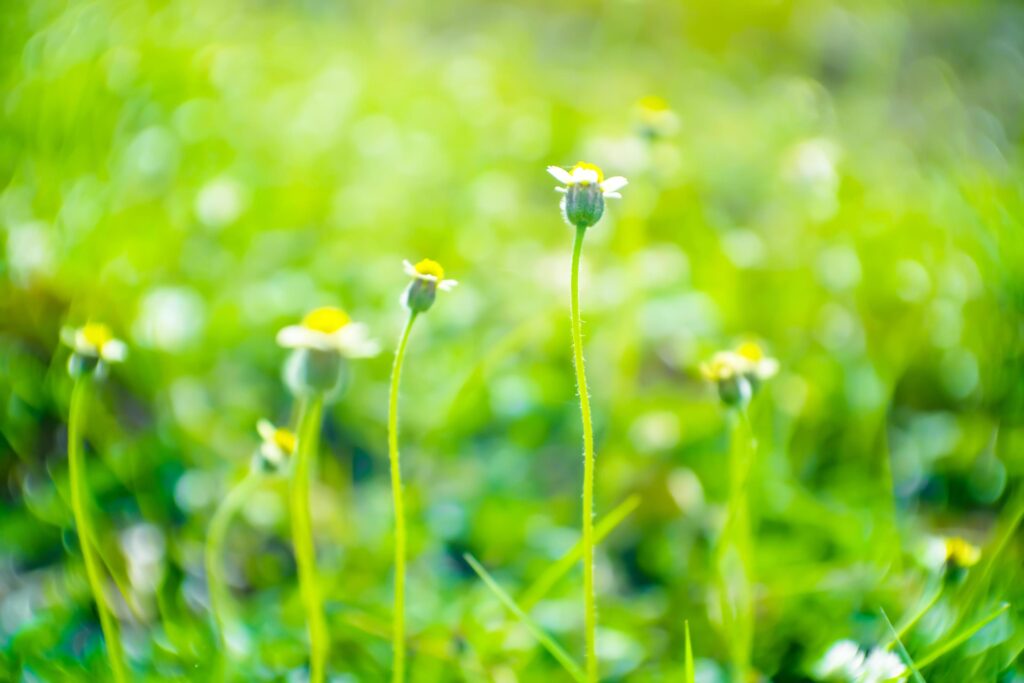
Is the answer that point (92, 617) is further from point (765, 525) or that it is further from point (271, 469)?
point (765, 525)

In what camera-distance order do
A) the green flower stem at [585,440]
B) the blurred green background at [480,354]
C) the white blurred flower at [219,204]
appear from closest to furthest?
1. the green flower stem at [585,440]
2. the blurred green background at [480,354]
3. the white blurred flower at [219,204]

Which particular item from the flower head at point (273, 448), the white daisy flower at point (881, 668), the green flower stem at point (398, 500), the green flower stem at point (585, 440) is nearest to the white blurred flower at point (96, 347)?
the flower head at point (273, 448)

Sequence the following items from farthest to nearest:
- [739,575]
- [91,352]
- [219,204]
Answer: [219,204] → [739,575] → [91,352]

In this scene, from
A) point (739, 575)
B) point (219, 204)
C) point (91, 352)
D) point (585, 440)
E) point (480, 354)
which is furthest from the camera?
point (219, 204)

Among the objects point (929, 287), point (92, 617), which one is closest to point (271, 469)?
point (92, 617)

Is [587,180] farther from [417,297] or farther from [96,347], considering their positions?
[96,347]

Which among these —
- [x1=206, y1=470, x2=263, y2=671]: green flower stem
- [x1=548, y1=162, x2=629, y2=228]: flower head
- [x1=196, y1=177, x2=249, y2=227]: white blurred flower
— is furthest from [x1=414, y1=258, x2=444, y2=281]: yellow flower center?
[x1=196, y1=177, x2=249, y2=227]: white blurred flower

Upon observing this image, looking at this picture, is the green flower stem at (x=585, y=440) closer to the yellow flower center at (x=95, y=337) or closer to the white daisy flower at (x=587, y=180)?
the white daisy flower at (x=587, y=180)

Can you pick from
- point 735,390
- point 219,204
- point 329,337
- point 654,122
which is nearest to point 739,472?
point 735,390

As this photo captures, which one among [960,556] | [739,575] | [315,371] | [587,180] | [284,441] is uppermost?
[587,180]
